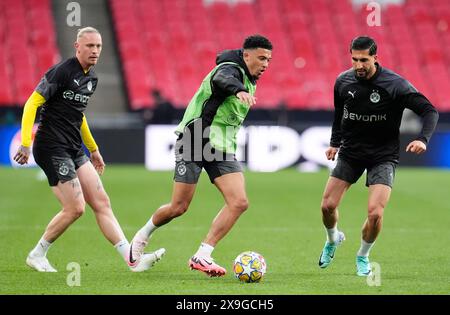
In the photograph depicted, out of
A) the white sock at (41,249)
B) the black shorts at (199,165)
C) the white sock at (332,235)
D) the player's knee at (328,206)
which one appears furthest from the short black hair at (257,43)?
the white sock at (41,249)

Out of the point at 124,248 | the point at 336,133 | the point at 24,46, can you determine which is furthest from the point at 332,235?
the point at 24,46

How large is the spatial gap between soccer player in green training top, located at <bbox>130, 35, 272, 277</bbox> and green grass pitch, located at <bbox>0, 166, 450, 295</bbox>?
0.55 meters

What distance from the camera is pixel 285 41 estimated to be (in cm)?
3078

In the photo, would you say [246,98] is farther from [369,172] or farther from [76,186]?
[76,186]

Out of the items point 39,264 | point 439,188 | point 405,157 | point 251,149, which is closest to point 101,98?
point 251,149

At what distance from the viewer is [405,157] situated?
24.2m

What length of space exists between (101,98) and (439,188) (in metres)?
11.6

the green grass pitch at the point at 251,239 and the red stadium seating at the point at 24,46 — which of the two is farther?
the red stadium seating at the point at 24,46

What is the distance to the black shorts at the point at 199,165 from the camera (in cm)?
891

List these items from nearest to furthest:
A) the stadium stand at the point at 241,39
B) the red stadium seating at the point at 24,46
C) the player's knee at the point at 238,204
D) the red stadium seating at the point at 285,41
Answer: the player's knee at the point at 238,204
the red stadium seating at the point at 24,46
the stadium stand at the point at 241,39
the red stadium seating at the point at 285,41

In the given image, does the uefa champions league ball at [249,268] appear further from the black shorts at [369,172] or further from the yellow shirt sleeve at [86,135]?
the yellow shirt sleeve at [86,135]

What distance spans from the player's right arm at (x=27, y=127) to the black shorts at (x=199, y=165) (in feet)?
4.57

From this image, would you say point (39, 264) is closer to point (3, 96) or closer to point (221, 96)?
point (221, 96)

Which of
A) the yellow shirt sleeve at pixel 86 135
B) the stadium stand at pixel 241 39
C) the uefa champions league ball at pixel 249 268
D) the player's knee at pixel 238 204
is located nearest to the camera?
the uefa champions league ball at pixel 249 268
